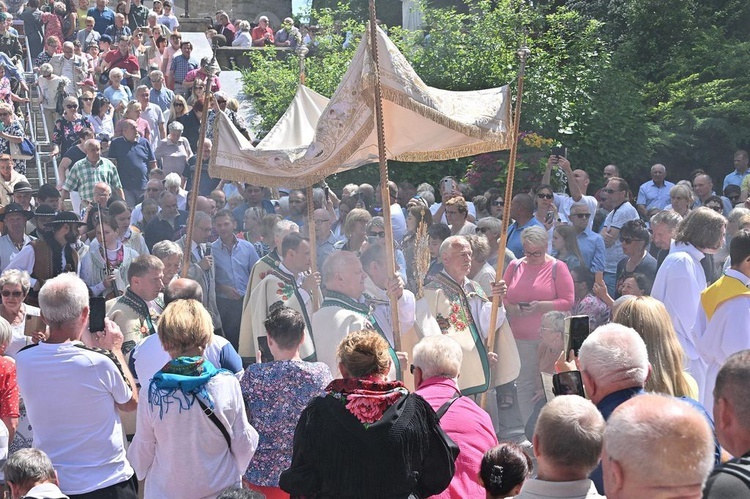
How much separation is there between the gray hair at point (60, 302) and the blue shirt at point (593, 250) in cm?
573

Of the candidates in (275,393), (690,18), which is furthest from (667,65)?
(275,393)

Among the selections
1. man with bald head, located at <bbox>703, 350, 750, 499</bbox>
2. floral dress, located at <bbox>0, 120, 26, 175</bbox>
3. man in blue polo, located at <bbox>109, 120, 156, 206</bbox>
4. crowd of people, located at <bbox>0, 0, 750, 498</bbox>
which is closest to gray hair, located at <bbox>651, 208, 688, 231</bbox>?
→ crowd of people, located at <bbox>0, 0, 750, 498</bbox>

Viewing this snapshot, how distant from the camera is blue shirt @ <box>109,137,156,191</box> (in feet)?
45.1

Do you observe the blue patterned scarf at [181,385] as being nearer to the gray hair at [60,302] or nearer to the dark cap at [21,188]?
the gray hair at [60,302]

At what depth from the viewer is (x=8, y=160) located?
12867 millimetres

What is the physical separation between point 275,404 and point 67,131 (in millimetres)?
11185

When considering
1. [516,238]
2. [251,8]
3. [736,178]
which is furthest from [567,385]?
[251,8]

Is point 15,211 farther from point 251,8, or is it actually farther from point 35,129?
point 251,8

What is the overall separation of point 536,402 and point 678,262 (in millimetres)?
1807

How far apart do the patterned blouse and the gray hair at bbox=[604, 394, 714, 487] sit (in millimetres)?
2344

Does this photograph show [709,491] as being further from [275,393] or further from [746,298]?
[746,298]

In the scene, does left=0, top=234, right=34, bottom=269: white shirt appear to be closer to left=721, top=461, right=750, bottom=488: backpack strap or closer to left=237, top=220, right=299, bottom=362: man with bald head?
left=237, top=220, right=299, bottom=362: man with bald head

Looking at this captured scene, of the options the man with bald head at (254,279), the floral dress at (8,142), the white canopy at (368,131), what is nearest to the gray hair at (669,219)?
the white canopy at (368,131)

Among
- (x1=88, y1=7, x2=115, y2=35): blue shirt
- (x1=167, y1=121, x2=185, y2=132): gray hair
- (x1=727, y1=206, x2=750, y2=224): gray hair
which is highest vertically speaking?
(x1=88, y1=7, x2=115, y2=35): blue shirt
